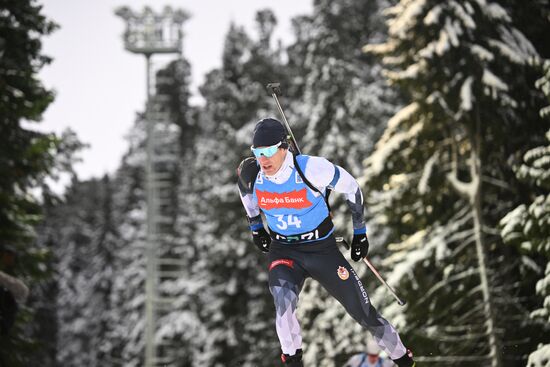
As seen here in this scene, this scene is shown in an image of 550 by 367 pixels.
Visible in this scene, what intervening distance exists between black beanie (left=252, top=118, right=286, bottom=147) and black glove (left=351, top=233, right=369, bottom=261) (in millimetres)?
1376

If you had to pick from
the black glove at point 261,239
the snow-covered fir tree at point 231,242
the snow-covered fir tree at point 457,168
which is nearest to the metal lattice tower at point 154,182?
the snow-covered fir tree at point 231,242

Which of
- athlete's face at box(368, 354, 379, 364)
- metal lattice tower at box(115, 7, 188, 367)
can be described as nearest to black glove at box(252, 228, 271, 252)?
athlete's face at box(368, 354, 379, 364)

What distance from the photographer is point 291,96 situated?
34062 mm

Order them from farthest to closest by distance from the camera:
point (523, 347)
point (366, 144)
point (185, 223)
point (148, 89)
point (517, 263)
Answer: point (185, 223), point (148, 89), point (366, 144), point (517, 263), point (523, 347)

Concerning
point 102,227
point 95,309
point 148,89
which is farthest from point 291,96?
point 95,309

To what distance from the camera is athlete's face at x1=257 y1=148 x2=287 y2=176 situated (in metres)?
5.86

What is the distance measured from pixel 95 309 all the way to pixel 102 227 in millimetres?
6502

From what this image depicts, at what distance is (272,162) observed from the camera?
5.88 m

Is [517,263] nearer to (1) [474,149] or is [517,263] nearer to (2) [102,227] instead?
(1) [474,149]

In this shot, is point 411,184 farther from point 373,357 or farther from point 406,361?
point 406,361

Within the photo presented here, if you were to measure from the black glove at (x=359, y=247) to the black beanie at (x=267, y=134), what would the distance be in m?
1.38

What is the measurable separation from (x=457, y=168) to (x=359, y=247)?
25.4 ft

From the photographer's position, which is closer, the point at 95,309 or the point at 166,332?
the point at 166,332

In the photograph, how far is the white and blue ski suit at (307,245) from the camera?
600 centimetres
